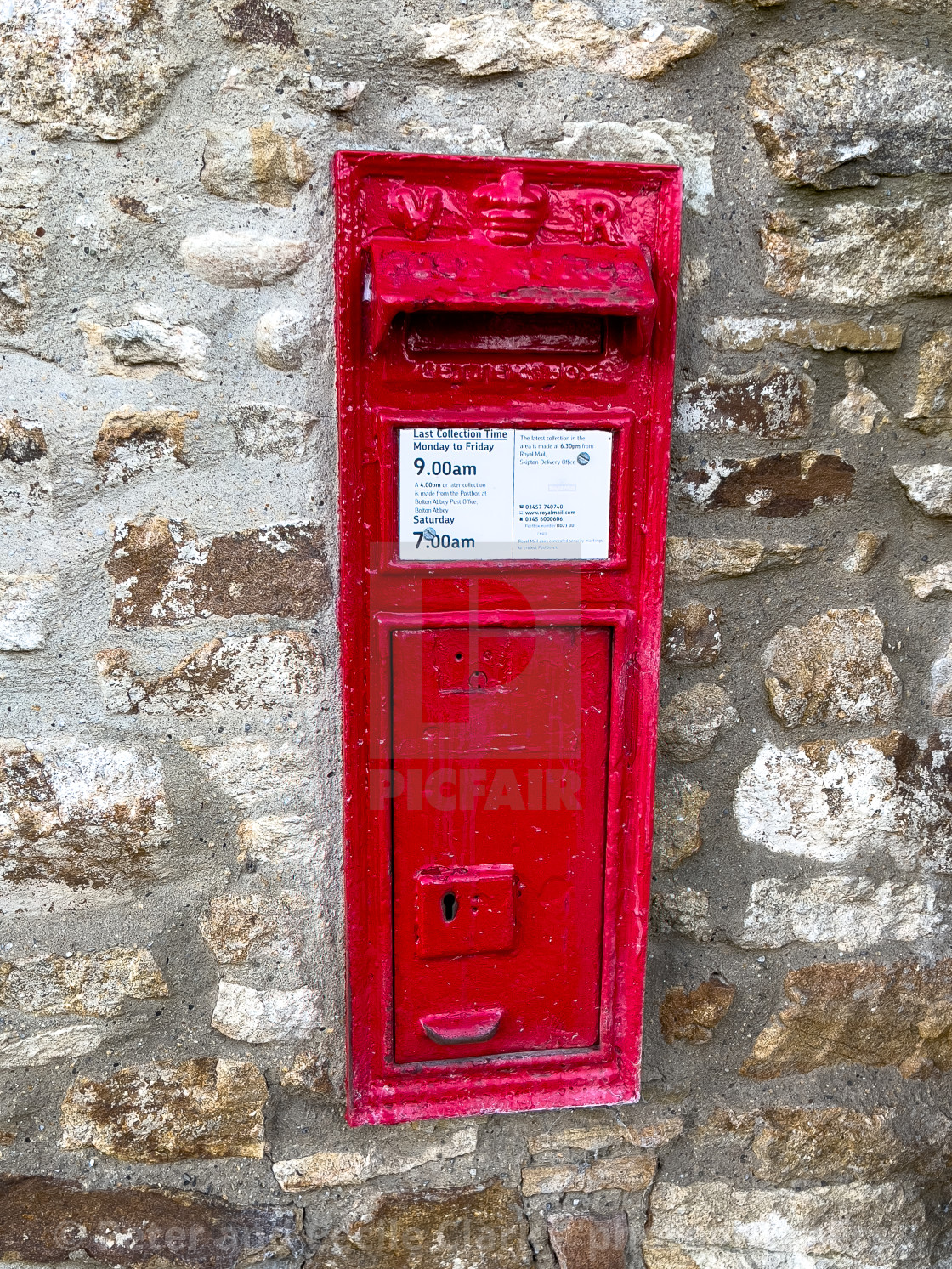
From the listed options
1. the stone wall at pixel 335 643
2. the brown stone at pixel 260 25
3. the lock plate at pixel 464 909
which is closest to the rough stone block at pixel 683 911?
the stone wall at pixel 335 643

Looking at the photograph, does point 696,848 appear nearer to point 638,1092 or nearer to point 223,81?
point 638,1092

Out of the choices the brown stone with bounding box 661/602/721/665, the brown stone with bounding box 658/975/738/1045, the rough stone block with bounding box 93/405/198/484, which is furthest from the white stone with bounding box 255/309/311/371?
the brown stone with bounding box 658/975/738/1045

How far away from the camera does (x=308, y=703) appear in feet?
4.16

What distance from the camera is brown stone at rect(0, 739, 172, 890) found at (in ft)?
4.04

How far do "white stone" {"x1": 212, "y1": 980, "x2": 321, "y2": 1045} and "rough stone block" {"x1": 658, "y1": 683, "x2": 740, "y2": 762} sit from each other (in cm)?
62

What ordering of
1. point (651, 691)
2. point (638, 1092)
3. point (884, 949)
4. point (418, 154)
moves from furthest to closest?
point (884, 949) < point (638, 1092) < point (651, 691) < point (418, 154)

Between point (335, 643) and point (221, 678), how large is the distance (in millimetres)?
156

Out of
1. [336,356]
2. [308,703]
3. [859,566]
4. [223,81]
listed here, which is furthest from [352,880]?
[223,81]

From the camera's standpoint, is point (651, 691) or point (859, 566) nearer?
point (651, 691)

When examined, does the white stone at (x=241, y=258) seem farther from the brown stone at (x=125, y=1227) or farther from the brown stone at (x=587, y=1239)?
the brown stone at (x=587, y=1239)

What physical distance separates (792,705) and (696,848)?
0.83ft

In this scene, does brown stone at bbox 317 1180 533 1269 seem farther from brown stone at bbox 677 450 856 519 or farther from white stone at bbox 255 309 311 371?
white stone at bbox 255 309 311 371

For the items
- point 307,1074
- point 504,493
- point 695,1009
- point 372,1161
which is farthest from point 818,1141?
point 504,493

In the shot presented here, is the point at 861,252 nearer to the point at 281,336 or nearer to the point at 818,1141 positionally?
the point at 281,336
